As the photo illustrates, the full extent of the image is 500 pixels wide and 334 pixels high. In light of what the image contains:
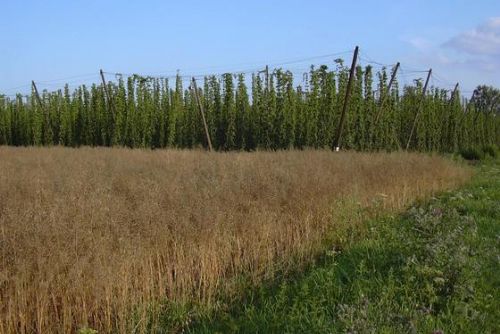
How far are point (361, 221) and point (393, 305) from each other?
11.2 ft

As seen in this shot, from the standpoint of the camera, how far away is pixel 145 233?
5.30m

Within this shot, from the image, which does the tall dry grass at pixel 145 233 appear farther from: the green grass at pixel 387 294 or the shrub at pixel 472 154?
the shrub at pixel 472 154

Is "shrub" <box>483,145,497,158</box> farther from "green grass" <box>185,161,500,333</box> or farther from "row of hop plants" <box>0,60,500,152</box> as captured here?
"green grass" <box>185,161,500,333</box>

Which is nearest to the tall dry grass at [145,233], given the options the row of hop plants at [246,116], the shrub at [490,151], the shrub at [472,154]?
the row of hop plants at [246,116]

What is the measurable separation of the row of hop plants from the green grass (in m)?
15.0

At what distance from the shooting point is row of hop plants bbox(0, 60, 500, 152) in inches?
850

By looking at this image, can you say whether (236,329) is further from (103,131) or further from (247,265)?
(103,131)

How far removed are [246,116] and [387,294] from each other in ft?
60.5

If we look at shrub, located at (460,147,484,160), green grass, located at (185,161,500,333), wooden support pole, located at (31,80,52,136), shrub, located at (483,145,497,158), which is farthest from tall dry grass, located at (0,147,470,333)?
wooden support pole, located at (31,80,52,136)

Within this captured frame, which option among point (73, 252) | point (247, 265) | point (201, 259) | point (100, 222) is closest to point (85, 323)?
point (73, 252)

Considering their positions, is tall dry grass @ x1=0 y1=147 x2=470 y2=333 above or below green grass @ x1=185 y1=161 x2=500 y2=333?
above

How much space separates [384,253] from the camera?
6031 millimetres

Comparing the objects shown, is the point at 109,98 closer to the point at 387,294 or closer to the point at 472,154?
the point at 472,154

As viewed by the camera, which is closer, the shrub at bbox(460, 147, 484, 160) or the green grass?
the green grass
